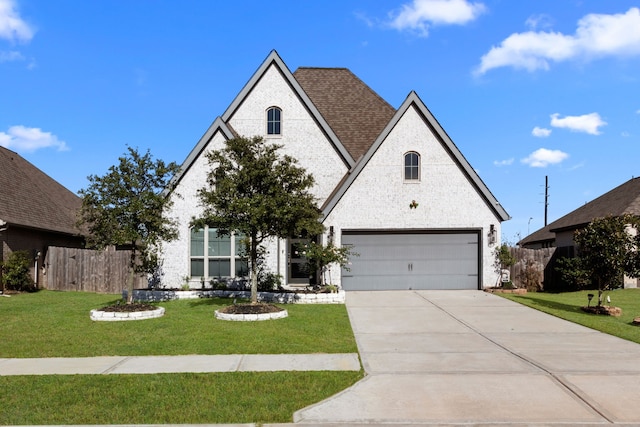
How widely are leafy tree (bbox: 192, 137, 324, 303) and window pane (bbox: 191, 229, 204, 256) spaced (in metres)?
5.39

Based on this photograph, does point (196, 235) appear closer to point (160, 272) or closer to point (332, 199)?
point (160, 272)

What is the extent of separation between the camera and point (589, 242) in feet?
45.4

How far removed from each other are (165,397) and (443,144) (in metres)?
15.8

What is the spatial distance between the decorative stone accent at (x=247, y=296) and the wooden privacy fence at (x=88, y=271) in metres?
2.33

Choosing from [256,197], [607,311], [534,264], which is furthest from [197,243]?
[534,264]

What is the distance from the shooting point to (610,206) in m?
24.6

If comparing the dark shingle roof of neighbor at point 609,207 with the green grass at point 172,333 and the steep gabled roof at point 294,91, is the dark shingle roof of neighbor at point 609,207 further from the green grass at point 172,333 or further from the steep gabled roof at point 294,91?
the green grass at point 172,333

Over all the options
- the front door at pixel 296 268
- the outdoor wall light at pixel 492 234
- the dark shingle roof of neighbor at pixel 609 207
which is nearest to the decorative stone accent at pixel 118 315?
the front door at pixel 296 268

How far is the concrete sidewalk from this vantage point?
24.5ft

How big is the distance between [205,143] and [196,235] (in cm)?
369

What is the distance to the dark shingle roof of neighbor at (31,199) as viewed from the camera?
20.9m

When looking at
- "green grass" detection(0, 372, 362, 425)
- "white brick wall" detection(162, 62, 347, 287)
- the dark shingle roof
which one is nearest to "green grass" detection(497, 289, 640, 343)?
"green grass" detection(0, 372, 362, 425)

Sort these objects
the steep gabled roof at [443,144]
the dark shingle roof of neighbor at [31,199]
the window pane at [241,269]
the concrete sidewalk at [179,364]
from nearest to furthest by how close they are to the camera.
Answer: the concrete sidewalk at [179,364], the window pane at [241,269], the steep gabled roof at [443,144], the dark shingle roof of neighbor at [31,199]

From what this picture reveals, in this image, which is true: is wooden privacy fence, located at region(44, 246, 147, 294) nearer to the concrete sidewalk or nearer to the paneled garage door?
the paneled garage door
